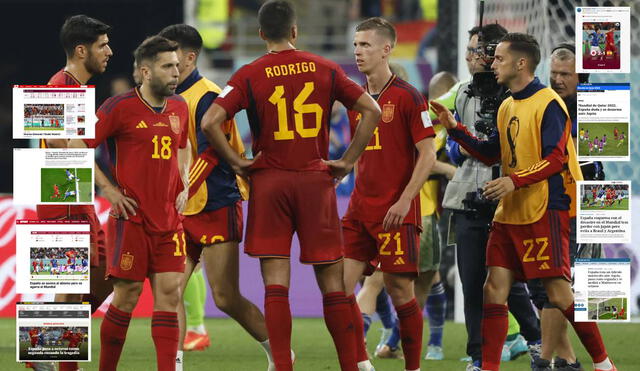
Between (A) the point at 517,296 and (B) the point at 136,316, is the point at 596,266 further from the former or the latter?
(B) the point at 136,316

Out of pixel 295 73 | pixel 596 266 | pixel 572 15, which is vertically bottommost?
pixel 596 266

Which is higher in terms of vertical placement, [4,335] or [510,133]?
[510,133]

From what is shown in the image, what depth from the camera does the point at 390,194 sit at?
6832 mm

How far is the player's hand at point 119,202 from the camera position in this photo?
609 centimetres

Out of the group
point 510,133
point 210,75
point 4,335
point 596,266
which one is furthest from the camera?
point 210,75

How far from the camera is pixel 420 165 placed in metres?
6.63

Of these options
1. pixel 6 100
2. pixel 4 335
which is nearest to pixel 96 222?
pixel 4 335

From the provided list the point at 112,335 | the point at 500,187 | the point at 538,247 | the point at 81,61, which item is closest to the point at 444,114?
the point at 500,187

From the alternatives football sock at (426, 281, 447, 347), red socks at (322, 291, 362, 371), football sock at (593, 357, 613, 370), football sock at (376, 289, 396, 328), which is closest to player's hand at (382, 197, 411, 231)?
red socks at (322, 291, 362, 371)

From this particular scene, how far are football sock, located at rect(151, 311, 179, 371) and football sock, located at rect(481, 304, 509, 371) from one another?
156 centimetres

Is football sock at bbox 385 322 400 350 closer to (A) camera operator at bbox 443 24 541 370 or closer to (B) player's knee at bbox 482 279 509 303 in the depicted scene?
(A) camera operator at bbox 443 24 541 370

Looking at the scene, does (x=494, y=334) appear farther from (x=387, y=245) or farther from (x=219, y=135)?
(x=219, y=135)

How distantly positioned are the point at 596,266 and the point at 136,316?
225 inches

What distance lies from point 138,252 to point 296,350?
297cm
